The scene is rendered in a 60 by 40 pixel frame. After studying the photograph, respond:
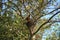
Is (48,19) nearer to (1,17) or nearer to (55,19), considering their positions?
(55,19)

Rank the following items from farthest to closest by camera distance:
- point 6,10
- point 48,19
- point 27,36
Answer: point 27,36 < point 48,19 < point 6,10

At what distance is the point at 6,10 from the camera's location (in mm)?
13023

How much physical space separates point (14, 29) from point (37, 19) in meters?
1.50

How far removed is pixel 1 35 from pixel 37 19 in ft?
7.97

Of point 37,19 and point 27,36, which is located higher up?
point 37,19

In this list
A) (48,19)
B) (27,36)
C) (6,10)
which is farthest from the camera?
(27,36)

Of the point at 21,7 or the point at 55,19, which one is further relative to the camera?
the point at 55,19

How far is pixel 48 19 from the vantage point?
1388cm

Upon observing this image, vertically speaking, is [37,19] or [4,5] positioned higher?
[4,5]

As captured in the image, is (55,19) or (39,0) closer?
(39,0)

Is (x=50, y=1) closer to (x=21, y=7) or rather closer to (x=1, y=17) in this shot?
(x=21, y=7)

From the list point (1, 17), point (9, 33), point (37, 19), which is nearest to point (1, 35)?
point (9, 33)

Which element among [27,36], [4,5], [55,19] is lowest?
[27,36]

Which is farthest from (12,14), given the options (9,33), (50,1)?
(50,1)
